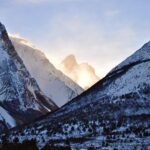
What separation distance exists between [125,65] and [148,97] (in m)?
45.6

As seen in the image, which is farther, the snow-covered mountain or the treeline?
the treeline

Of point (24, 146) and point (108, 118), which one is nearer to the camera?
point (24, 146)

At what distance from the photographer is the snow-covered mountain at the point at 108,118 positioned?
104 m

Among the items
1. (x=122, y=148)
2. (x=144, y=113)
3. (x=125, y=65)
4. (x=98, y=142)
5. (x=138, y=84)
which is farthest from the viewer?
(x=125, y=65)

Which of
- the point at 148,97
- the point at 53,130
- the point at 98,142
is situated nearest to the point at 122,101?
the point at 148,97

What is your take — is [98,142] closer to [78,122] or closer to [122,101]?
[78,122]

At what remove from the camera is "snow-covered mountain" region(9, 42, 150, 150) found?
104 m

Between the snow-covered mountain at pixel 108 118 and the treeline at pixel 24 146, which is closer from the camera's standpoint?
the snow-covered mountain at pixel 108 118

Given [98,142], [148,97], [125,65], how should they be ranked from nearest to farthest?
[98,142]
[148,97]
[125,65]

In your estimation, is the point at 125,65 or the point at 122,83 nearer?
the point at 122,83

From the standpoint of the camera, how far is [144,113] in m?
121

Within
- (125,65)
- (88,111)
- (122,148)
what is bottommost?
(122,148)

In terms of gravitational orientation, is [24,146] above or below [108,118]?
below

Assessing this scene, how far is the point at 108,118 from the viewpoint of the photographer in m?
124
